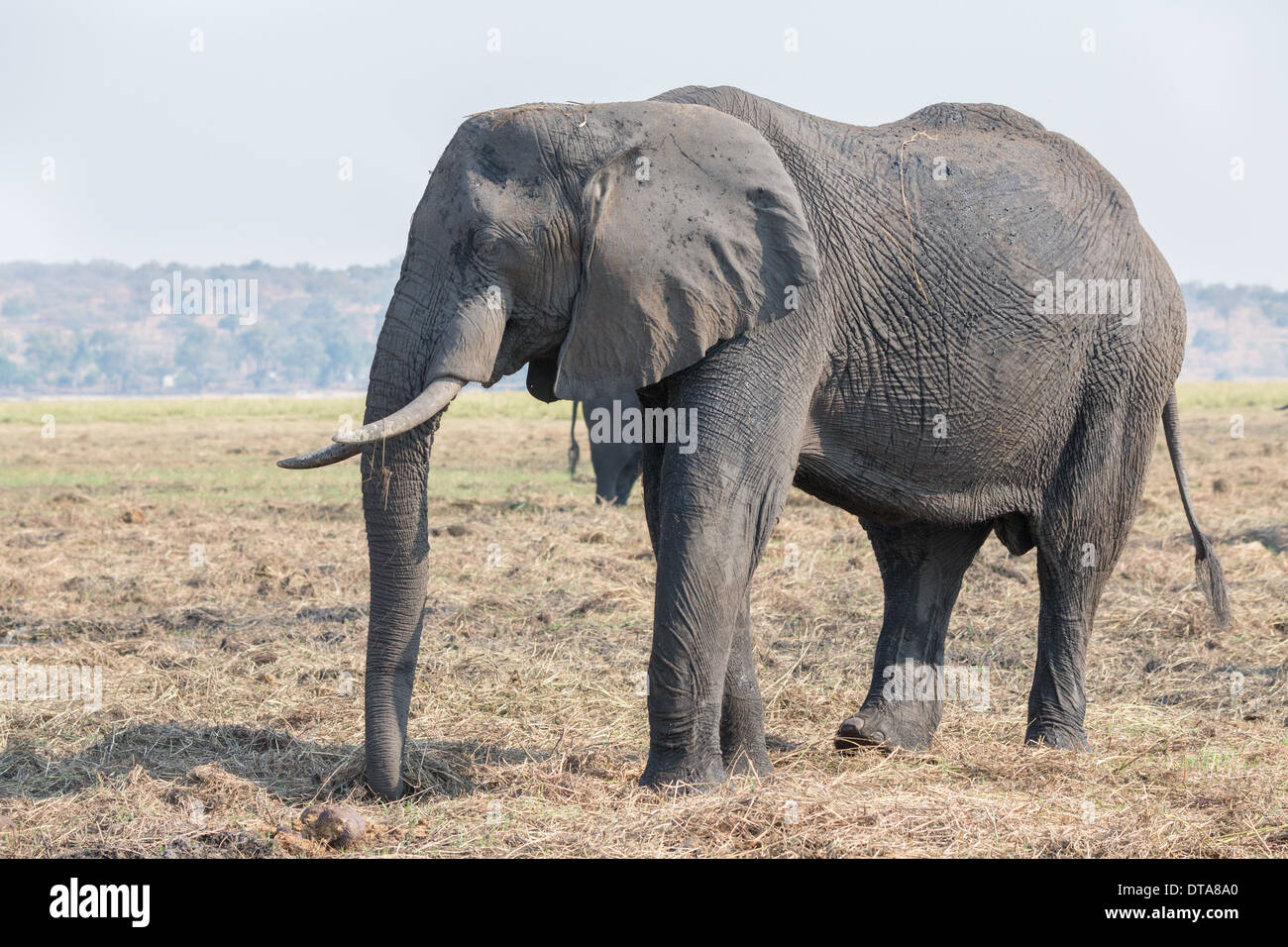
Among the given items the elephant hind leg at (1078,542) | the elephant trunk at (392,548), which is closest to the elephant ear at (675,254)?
the elephant trunk at (392,548)

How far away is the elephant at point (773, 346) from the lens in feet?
18.3

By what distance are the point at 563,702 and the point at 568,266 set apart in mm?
3185

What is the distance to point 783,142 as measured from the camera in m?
6.19

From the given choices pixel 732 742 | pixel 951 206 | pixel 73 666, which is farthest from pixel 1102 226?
pixel 73 666

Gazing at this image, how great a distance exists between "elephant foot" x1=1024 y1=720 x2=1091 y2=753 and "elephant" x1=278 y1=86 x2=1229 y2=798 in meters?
0.02

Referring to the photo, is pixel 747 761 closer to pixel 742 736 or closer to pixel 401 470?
pixel 742 736

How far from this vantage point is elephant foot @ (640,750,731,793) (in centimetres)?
574

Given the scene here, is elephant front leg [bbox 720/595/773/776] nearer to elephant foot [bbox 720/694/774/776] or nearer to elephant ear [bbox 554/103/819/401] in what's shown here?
elephant foot [bbox 720/694/774/776]

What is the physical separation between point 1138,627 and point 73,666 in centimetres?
709

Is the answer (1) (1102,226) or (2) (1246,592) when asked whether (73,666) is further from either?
(2) (1246,592)

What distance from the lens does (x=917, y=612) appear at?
746 centimetres

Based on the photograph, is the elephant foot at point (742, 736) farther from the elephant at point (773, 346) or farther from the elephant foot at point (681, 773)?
the elephant foot at point (681, 773)

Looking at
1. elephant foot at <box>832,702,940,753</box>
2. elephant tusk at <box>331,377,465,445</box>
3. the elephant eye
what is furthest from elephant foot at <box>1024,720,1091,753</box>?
the elephant eye
